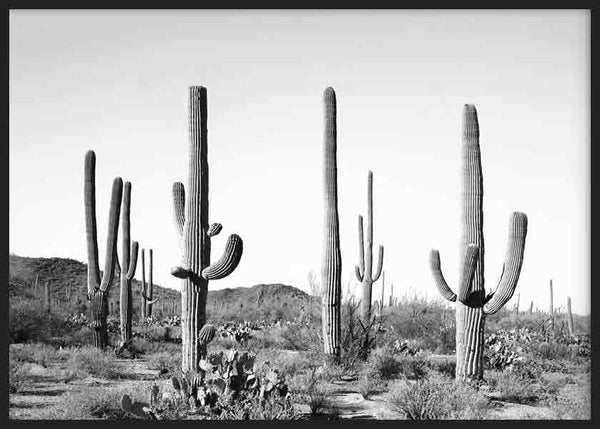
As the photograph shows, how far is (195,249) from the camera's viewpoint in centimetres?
1221

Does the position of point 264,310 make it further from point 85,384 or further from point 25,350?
point 85,384

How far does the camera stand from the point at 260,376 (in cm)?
1102

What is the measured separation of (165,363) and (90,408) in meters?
6.15

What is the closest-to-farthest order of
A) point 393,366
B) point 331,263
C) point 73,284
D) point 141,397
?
1. point 141,397
2. point 331,263
3. point 393,366
4. point 73,284

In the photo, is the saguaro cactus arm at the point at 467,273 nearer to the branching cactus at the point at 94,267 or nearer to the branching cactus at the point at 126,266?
the branching cactus at the point at 94,267

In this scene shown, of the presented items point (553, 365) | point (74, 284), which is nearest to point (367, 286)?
point (553, 365)

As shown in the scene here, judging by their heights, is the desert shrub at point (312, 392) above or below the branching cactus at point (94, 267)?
below

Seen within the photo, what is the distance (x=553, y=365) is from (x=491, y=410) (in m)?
7.57

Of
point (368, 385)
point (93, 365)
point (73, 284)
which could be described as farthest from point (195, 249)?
point (73, 284)

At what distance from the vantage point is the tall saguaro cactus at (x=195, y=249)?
12148mm

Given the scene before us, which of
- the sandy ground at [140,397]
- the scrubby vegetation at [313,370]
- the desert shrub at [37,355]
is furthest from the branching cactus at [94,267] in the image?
the sandy ground at [140,397]

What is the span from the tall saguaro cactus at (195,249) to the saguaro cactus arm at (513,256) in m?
5.11

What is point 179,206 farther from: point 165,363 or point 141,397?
point 165,363

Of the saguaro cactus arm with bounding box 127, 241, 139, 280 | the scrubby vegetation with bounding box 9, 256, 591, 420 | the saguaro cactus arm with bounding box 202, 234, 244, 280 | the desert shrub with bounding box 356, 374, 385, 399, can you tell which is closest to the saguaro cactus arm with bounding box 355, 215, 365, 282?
the scrubby vegetation with bounding box 9, 256, 591, 420
